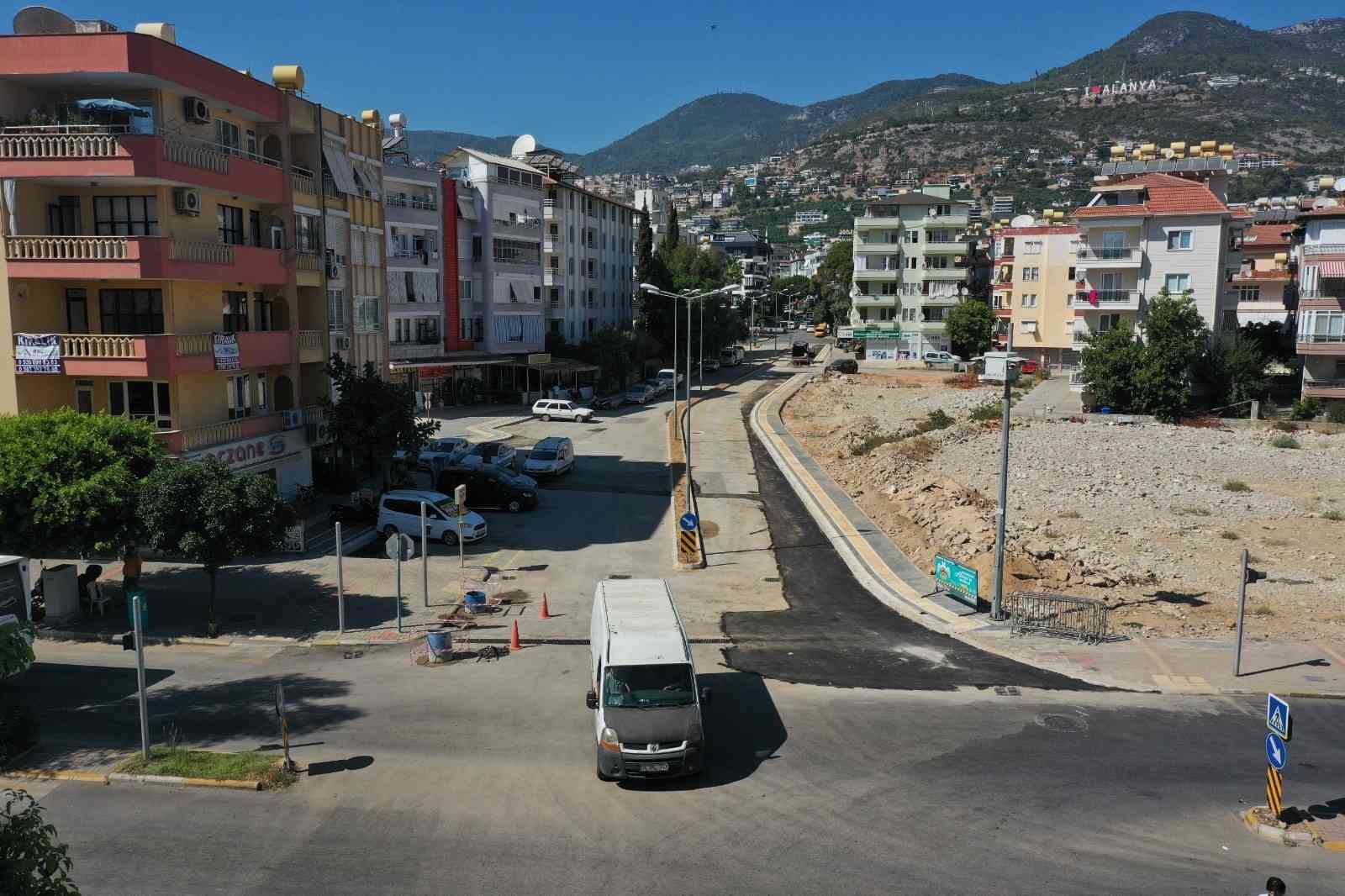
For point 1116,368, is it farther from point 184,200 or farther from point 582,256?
point 184,200

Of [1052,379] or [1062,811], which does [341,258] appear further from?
[1052,379]

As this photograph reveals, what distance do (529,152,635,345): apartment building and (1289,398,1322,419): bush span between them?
52.4 m

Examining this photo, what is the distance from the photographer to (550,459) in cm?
4562

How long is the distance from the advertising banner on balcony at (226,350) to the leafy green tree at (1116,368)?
52.2 metres

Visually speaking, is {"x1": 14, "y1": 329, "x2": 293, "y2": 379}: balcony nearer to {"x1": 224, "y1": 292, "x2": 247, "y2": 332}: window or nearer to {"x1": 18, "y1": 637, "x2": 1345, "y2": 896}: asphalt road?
{"x1": 224, "y1": 292, "x2": 247, "y2": 332}: window

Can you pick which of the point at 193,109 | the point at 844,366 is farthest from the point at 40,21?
the point at 844,366

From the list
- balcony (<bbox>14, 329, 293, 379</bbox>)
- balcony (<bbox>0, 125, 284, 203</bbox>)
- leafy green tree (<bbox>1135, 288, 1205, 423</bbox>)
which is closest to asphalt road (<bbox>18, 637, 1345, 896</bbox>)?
balcony (<bbox>14, 329, 293, 379</bbox>)

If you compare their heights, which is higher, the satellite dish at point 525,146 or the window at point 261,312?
the satellite dish at point 525,146

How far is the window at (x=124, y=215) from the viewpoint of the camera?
97.1 ft

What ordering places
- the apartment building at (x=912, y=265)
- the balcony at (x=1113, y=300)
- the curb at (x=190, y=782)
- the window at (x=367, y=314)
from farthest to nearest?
the apartment building at (x=912, y=265)
the balcony at (x=1113, y=300)
the window at (x=367, y=314)
the curb at (x=190, y=782)

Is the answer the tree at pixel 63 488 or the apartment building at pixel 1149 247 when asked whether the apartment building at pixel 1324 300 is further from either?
the tree at pixel 63 488

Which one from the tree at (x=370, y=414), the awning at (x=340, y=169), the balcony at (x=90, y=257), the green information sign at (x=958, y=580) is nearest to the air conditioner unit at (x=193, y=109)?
the balcony at (x=90, y=257)

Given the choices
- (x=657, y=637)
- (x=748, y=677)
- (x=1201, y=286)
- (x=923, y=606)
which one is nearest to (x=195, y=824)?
(x=657, y=637)

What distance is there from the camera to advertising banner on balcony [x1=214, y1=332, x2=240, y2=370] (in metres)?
31.0
